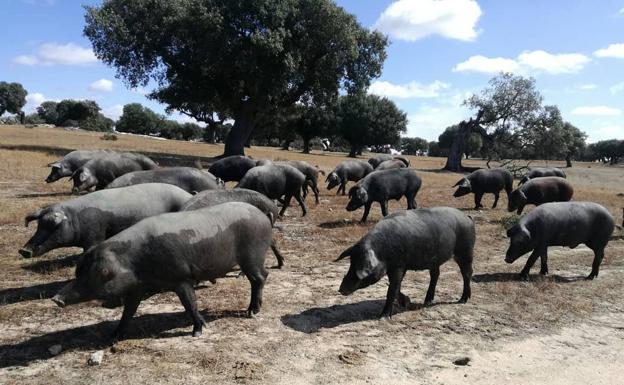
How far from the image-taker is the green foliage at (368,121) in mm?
76125

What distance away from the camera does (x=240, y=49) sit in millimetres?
30016

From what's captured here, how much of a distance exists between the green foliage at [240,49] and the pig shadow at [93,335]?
2379 cm

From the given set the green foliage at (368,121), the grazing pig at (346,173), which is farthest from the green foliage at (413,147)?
the grazing pig at (346,173)

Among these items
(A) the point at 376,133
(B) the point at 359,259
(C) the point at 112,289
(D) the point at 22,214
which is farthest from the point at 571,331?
(A) the point at 376,133

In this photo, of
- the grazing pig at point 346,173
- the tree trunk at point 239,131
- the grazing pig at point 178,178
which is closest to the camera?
the grazing pig at point 178,178

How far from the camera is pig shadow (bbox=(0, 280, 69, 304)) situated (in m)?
7.67

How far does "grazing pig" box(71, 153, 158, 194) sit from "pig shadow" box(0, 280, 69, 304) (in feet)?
24.6

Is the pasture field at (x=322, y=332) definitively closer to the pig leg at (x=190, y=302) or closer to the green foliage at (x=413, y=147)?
the pig leg at (x=190, y=302)

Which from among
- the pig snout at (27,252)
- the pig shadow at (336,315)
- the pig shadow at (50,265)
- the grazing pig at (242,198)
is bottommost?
the pig shadow at (336,315)

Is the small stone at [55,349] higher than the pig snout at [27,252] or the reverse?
the reverse

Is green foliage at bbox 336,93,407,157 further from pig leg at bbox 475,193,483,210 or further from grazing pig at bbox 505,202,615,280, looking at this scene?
grazing pig at bbox 505,202,615,280

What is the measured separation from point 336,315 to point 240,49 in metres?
24.8

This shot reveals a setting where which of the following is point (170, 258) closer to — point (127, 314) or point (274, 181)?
point (127, 314)

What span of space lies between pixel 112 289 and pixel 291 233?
7.76 metres
